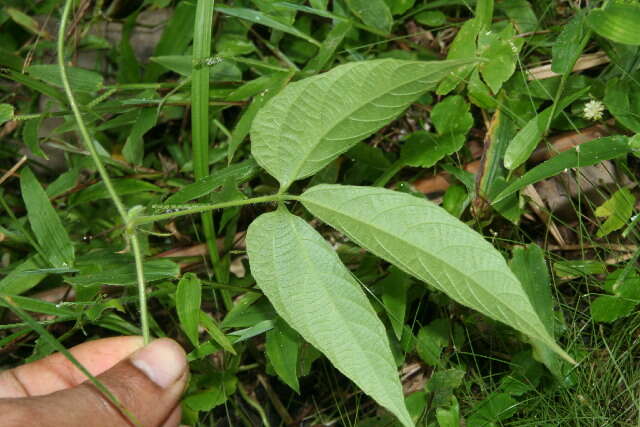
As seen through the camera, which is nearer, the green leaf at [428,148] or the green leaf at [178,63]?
the green leaf at [428,148]

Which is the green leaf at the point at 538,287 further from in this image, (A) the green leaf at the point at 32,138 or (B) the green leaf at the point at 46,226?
(A) the green leaf at the point at 32,138

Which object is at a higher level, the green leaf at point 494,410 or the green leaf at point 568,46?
the green leaf at point 568,46

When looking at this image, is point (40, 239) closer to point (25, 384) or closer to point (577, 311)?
point (25, 384)

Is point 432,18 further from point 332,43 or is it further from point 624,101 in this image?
point 624,101

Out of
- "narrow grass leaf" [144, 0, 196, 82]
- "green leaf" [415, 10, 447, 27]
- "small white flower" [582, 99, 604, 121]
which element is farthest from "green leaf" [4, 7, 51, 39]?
"small white flower" [582, 99, 604, 121]

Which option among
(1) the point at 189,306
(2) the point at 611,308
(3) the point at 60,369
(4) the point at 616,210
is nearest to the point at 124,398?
(1) the point at 189,306

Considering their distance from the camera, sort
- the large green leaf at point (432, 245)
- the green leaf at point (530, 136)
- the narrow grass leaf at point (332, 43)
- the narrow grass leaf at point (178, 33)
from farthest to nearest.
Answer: the narrow grass leaf at point (178, 33), the narrow grass leaf at point (332, 43), the green leaf at point (530, 136), the large green leaf at point (432, 245)

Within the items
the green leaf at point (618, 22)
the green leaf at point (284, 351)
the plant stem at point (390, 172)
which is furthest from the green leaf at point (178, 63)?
the green leaf at point (618, 22)

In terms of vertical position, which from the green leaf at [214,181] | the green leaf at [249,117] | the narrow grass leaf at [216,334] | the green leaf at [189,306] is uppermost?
the green leaf at [249,117]
